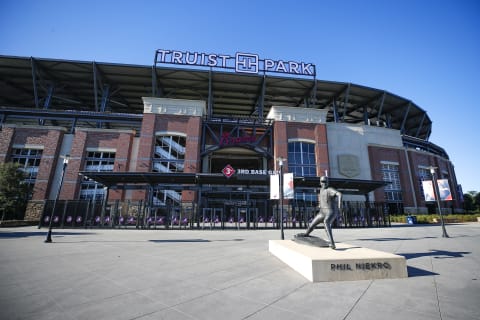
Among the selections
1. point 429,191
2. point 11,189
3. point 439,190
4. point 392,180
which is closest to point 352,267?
point 429,191

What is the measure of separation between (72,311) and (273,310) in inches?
107

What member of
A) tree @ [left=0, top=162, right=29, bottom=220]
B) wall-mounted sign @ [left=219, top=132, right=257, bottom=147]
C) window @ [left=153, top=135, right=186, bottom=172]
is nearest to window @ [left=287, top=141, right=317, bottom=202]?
wall-mounted sign @ [left=219, top=132, right=257, bottom=147]

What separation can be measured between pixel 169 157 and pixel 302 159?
60.3 feet

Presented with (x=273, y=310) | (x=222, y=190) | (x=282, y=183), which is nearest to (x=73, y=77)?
(x=222, y=190)

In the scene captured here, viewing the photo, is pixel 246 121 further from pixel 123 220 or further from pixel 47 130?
pixel 47 130

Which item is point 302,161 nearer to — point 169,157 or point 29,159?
point 169,157

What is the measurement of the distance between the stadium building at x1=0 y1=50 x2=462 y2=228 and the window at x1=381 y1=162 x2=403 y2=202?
162 mm

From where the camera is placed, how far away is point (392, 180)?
32.1 metres

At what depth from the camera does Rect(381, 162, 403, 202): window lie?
31.6 metres

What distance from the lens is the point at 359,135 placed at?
107 ft

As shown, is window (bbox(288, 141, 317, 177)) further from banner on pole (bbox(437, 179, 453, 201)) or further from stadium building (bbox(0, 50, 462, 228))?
banner on pole (bbox(437, 179, 453, 201))

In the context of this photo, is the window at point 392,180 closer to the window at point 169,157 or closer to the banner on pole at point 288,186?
the banner on pole at point 288,186

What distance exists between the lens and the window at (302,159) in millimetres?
28828

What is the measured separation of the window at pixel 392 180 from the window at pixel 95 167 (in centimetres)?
3973
